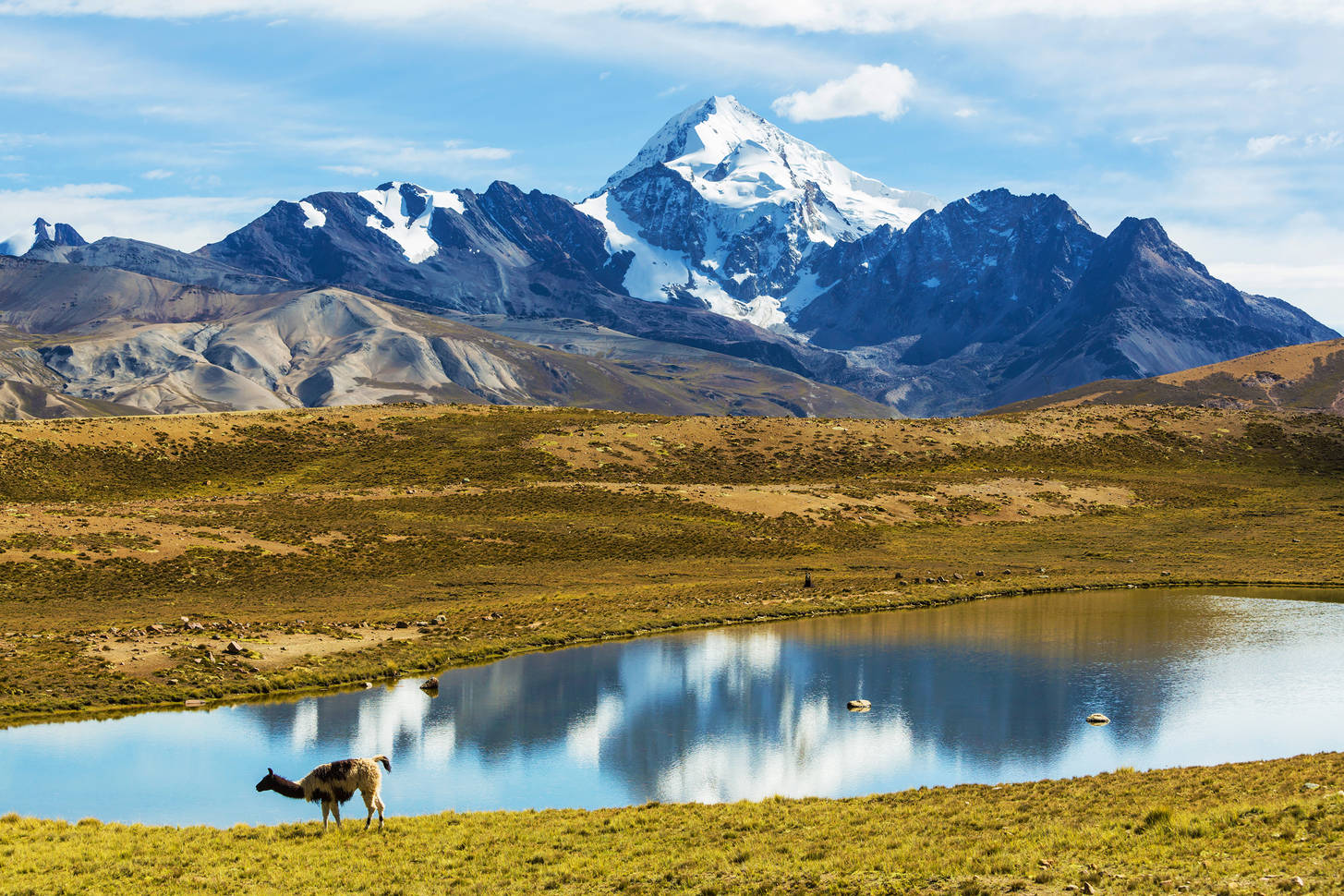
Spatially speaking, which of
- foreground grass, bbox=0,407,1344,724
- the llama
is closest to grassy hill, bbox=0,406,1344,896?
foreground grass, bbox=0,407,1344,724

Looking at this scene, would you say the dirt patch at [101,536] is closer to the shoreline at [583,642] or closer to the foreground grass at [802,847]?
the shoreline at [583,642]

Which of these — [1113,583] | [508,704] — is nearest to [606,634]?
[508,704]

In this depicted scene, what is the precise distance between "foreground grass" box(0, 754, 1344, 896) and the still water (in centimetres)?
521

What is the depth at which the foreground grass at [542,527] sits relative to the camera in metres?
59.1

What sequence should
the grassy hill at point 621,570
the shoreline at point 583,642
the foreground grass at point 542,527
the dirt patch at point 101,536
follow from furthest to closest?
the dirt patch at point 101,536 → the foreground grass at point 542,527 → the shoreline at point 583,642 → the grassy hill at point 621,570

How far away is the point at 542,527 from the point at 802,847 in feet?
230

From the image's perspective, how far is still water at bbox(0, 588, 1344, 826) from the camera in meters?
37.7

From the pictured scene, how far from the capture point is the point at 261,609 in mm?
65250

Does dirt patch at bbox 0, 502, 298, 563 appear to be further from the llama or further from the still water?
the llama

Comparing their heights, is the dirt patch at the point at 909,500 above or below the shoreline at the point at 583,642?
above

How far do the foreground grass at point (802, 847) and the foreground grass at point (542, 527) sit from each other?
21531 mm

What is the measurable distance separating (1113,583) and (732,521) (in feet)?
110

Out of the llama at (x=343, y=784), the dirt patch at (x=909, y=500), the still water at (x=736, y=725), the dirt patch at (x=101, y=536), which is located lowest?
the still water at (x=736, y=725)

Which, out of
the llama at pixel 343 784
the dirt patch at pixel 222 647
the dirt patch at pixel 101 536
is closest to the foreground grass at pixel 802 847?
the llama at pixel 343 784
